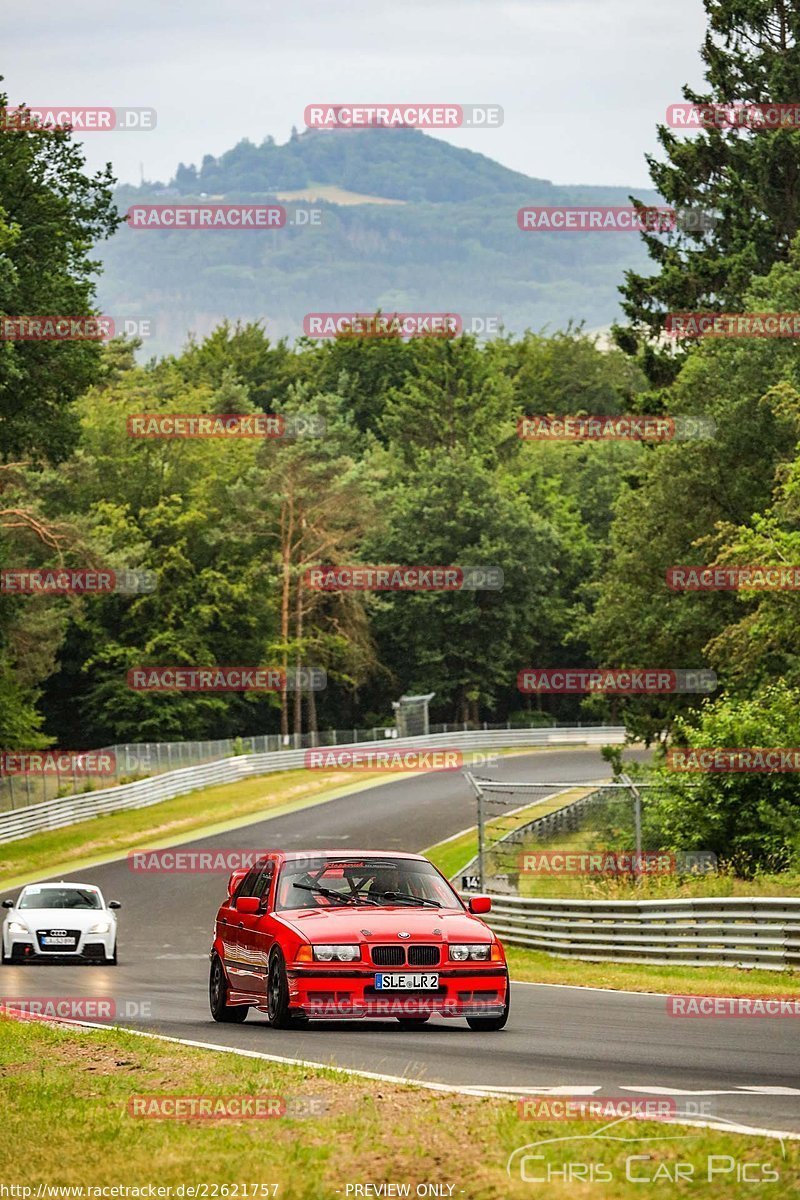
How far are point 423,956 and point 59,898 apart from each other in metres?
15.2

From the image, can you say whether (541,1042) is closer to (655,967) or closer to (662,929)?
(655,967)

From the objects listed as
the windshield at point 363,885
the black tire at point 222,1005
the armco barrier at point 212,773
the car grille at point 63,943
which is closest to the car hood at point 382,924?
the windshield at point 363,885

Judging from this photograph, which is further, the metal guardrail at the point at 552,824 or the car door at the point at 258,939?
the metal guardrail at the point at 552,824

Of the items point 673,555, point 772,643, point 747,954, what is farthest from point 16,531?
point 747,954

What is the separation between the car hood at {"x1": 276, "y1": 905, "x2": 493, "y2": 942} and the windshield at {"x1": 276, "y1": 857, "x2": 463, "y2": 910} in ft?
0.63

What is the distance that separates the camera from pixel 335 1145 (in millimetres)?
8062

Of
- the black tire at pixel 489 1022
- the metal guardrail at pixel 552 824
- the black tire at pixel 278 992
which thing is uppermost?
the black tire at pixel 278 992

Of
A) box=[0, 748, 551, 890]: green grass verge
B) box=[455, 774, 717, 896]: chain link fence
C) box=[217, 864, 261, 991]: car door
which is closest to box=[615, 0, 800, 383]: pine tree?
box=[0, 748, 551, 890]: green grass verge

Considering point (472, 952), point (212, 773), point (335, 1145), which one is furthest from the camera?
point (212, 773)

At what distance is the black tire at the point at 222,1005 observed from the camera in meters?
15.7

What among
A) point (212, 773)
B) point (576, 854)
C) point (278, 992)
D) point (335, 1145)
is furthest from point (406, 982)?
point (212, 773)

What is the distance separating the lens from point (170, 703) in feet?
287

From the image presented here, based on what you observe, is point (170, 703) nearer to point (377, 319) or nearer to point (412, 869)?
point (377, 319)

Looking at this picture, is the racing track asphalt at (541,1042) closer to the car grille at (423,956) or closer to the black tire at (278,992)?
the black tire at (278,992)
